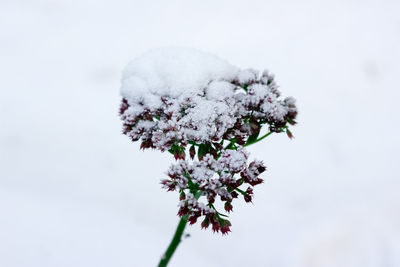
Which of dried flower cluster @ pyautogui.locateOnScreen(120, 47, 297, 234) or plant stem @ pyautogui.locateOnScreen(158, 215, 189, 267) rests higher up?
dried flower cluster @ pyautogui.locateOnScreen(120, 47, 297, 234)

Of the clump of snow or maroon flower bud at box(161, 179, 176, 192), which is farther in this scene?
the clump of snow

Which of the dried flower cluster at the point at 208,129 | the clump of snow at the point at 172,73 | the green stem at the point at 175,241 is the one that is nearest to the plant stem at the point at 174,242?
the green stem at the point at 175,241

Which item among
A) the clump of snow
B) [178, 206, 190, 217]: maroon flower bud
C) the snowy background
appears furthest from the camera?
the snowy background

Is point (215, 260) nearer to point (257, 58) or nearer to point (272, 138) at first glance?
point (272, 138)

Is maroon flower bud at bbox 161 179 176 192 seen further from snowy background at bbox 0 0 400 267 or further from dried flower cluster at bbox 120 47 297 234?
snowy background at bbox 0 0 400 267

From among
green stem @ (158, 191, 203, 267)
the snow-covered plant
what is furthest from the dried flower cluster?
green stem @ (158, 191, 203, 267)

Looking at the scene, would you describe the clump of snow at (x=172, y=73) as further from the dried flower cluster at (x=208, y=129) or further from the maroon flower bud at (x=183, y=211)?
the maroon flower bud at (x=183, y=211)

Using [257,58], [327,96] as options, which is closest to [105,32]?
[257,58]
